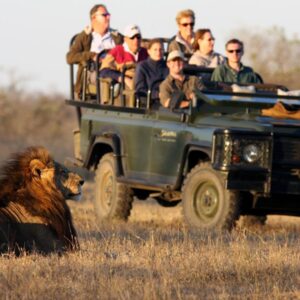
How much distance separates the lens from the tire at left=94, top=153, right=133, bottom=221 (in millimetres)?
15477

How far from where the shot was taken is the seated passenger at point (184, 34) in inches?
623

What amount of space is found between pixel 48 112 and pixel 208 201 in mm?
37927

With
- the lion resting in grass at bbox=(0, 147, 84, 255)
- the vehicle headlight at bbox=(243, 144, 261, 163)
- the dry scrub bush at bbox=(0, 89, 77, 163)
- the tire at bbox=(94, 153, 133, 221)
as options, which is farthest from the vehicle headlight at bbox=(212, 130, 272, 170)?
the dry scrub bush at bbox=(0, 89, 77, 163)

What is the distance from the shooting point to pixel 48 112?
5119 centimetres

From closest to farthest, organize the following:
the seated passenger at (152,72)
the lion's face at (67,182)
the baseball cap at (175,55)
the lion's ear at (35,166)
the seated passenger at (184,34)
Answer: the lion's ear at (35,166) → the lion's face at (67,182) → the baseball cap at (175,55) → the seated passenger at (152,72) → the seated passenger at (184,34)

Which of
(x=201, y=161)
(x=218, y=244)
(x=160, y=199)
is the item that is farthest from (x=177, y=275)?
(x=160, y=199)

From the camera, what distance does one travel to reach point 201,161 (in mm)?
13859

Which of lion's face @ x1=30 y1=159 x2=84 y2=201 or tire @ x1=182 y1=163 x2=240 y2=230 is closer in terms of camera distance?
lion's face @ x1=30 y1=159 x2=84 y2=201

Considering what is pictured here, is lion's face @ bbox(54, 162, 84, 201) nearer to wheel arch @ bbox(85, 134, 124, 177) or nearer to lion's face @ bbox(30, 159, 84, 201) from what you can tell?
lion's face @ bbox(30, 159, 84, 201)

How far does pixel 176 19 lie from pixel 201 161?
2.85 metres

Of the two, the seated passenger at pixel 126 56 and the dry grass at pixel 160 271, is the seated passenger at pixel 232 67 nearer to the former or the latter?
the seated passenger at pixel 126 56

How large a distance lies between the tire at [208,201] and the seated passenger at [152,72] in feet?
5.23

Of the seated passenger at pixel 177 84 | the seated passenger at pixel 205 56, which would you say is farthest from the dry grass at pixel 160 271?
the seated passenger at pixel 205 56

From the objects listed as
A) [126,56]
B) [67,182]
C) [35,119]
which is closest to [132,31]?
[126,56]
